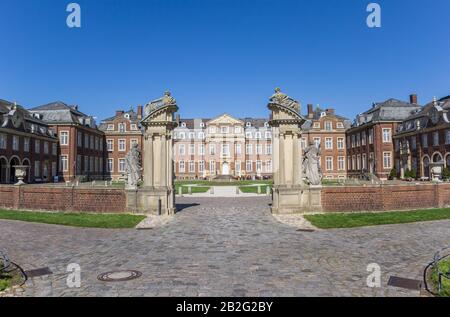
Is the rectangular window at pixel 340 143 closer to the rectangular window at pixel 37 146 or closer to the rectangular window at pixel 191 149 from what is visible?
the rectangular window at pixel 191 149

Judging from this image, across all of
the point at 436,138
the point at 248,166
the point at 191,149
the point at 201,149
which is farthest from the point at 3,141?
the point at 436,138

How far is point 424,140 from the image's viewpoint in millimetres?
41969

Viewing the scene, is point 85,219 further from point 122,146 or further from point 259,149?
point 259,149

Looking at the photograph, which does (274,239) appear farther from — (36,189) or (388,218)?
(36,189)

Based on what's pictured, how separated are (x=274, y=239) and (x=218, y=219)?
4554 mm

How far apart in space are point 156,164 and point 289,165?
6.35 metres

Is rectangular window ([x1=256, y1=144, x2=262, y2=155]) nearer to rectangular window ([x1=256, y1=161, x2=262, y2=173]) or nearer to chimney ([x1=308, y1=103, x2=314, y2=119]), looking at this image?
rectangular window ([x1=256, y1=161, x2=262, y2=173])

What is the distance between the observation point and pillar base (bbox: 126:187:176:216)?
1620 cm

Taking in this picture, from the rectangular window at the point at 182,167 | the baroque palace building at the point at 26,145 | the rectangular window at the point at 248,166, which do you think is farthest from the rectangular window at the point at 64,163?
the rectangular window at the point at 248,166

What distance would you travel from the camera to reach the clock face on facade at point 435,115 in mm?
39531

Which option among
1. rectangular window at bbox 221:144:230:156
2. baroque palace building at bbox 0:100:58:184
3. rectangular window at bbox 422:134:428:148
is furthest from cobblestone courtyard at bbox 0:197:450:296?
rectangular window at bbox 221:144:230:156

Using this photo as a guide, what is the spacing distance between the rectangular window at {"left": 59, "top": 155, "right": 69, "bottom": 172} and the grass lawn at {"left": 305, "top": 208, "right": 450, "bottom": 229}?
42833 millimetres
